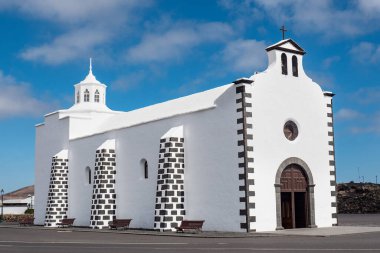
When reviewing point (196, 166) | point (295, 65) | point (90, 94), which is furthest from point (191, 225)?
point (90, 94)

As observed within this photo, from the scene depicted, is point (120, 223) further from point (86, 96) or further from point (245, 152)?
point (86, 96)

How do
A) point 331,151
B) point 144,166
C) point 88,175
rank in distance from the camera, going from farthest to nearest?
point 88,175 < point 144,166 < point 331,151

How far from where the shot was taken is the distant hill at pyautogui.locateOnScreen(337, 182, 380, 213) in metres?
52.1

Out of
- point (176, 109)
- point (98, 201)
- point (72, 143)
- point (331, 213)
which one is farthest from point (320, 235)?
point (72, 143)

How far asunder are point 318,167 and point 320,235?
21.9 ft

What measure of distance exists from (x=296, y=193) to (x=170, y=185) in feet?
20.0

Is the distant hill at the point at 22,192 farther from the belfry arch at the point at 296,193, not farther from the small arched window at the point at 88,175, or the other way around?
the belfry arch at the point at 296,193

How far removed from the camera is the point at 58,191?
3469cm

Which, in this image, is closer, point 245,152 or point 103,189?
point 245,152

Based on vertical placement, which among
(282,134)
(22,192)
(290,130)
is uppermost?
(290,130)

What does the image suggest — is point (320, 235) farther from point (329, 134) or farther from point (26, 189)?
point (26, 189)

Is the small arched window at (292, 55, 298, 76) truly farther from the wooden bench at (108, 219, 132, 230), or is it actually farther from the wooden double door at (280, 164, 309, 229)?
the wooden bench at (108, 219, 132, 230)

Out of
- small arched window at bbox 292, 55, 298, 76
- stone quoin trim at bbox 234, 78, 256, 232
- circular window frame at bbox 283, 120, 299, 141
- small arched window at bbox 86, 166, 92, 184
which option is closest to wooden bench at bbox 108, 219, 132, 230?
small arched window at bbox 86, 166, 92, 184

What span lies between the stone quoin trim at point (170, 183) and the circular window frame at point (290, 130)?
5.10m
